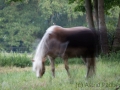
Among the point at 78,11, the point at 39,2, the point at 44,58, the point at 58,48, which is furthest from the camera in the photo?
the point at 78,11

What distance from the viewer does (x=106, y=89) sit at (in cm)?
367

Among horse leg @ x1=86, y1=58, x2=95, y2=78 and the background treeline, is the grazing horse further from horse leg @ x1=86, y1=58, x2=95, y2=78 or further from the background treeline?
the background treeline

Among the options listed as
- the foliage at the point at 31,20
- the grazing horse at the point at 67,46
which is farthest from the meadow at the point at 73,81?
the foliage at the point at 31,20

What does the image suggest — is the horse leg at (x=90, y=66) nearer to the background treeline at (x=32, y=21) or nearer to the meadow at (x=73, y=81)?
the meadow at (x=73, y=81)

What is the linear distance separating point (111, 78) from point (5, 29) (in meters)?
6.56

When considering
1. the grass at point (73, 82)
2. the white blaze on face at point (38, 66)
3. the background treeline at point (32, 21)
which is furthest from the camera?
the background treeline at point (32, 21)

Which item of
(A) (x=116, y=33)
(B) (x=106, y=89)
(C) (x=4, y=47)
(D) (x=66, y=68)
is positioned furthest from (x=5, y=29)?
(B) (x=106, y=89)

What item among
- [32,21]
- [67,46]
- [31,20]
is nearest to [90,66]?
[67,46]

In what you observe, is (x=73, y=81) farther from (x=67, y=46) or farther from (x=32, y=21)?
(x=32, y=21)

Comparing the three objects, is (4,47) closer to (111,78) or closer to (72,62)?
(72,62)

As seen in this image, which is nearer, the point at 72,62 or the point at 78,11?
the point at 72,62

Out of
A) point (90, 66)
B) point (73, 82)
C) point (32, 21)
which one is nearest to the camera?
point (73, 82)

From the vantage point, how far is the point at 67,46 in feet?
14.0

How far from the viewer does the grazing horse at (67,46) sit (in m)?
4.23
